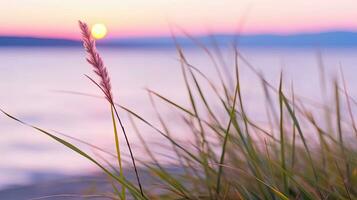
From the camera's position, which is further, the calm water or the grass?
the calm water

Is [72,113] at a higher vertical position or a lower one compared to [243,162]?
higher

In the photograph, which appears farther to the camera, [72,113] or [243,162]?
[72,113]

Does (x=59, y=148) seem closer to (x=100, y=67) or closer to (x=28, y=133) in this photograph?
(x=28, y=133)

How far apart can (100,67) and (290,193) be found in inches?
18.2

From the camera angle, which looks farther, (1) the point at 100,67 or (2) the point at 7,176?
(2) the point at 7,176

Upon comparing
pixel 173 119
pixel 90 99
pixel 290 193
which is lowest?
pixel 290 193

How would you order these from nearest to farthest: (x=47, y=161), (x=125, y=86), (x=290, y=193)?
(x=290, y=193)
(x=47, y=161)
(x=125, y=86)

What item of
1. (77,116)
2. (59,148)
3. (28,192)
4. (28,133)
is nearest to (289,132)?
(28,192)

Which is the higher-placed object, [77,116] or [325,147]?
Result: [77,116]

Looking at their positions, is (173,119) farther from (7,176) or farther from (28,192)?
(7,176)

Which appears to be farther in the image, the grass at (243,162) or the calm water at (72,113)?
the calm water at (72,113)

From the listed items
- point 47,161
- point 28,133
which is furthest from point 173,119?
point 28,133

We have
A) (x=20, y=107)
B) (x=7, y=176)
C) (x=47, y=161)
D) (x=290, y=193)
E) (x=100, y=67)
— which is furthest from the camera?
(x=20, y=107)

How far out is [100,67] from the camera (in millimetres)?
823
